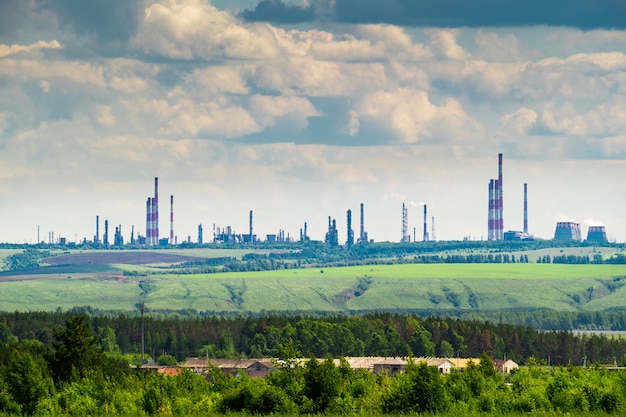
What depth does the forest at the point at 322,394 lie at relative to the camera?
118 meters

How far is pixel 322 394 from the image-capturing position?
397 ft

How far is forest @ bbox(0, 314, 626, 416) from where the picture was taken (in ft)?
388

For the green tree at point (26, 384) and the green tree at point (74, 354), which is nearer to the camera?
the green tree at point (26, 384)

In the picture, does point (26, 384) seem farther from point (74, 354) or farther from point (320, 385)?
point (320, 385)

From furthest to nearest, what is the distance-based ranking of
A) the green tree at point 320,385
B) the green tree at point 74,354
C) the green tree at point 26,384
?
the green tree at point 74,354
the green tree at point 26,384
the green tree at point 320,385

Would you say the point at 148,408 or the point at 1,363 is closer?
the point at 148,408

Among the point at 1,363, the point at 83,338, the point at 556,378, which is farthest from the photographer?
the point at 1,363

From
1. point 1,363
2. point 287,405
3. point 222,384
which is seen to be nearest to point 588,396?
point 287,405

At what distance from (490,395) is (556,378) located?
7064mm

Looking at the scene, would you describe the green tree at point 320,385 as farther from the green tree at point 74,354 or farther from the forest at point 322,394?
the green tree at point 74,354

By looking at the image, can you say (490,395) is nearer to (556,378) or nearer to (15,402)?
(556,378)

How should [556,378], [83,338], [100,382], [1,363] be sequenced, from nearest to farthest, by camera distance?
[556,378]
[100,382]
[83,338]
[1,363]

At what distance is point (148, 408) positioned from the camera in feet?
411

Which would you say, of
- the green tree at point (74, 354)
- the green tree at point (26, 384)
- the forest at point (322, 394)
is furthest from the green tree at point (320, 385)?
the green tree at point (74, 354)
